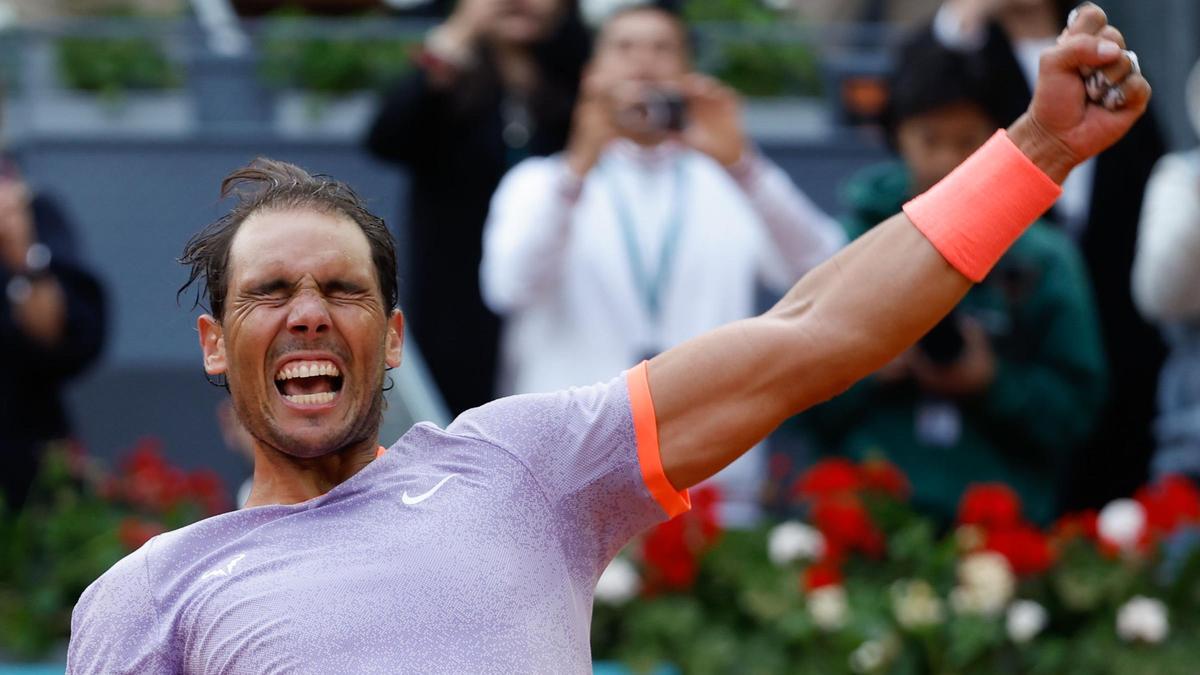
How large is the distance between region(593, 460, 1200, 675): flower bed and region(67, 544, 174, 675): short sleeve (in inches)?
97.0

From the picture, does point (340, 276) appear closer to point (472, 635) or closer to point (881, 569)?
point (472, 635)

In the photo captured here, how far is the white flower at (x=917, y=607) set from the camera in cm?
502

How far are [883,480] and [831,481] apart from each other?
0.52ft

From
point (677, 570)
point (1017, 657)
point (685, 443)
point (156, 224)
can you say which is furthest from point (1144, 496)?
point (156, 224)

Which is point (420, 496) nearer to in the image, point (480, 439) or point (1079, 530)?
point (480, 439)

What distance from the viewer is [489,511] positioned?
2668mm

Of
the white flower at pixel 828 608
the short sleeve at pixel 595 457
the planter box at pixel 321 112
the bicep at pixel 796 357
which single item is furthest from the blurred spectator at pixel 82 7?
the bicep at pixel 796 357

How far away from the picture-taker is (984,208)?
2715 mm

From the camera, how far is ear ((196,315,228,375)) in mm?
2836

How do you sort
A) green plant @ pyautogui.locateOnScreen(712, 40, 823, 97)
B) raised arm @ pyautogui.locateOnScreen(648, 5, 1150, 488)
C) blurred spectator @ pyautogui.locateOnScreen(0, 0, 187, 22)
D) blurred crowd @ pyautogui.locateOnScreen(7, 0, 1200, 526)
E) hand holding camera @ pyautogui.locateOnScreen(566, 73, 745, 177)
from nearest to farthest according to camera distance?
raised arm @ pyautogui.locateOnScreen(648, 5, 1150, 488) → blurred crowd @ pyautogui.locateOnScreen(7, 0, 1200, 526) → hand holding camera @ pyautogui.locateOnScreen(566, 73, 745, 177) → green plant @ pyautogui.locateOnScreen(712, 40, 823, 97) → blurred spectator @ pyautogui.locateOnScreen(0, 0, 187, 22)

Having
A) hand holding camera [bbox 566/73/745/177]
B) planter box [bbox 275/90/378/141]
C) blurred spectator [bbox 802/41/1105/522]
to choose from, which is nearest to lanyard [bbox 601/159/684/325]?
hand holding camera [bbox 566/73/745/177]

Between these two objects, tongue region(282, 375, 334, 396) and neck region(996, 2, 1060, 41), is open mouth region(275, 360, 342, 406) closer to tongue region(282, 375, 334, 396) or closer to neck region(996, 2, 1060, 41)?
tongue region(282, 375, 334, 396)

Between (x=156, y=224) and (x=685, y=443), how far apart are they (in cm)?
582

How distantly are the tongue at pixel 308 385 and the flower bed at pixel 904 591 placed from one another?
7.88ft
